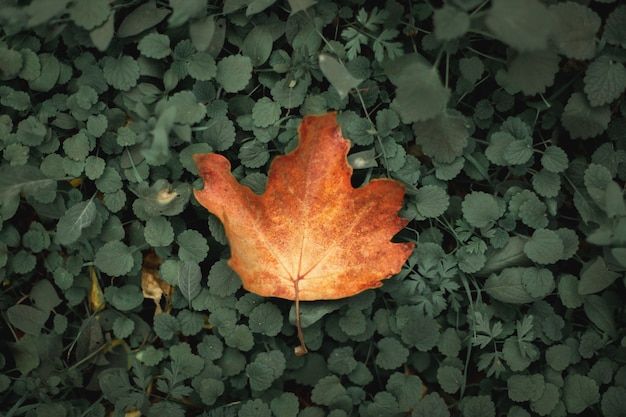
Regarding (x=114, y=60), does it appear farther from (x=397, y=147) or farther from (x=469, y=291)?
(x=469, y=291)

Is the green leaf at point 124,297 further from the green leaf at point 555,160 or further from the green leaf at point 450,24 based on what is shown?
the green leaf at point 555,160

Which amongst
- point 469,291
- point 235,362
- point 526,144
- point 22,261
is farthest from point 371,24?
point 22,261

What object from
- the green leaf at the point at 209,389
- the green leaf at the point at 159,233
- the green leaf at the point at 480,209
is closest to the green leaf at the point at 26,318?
the green leaf at the point at 159,233

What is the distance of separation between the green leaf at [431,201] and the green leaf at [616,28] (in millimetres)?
676

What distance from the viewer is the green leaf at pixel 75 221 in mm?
1811

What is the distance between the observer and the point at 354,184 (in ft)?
6.26

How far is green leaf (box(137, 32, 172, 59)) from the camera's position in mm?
1760

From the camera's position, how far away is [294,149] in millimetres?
1720

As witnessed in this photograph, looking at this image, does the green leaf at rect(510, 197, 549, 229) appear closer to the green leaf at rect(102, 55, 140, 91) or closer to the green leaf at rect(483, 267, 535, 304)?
the green leaf at rect(483, 267, 535, 304)

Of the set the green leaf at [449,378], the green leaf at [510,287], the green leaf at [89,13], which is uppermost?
the green leaf at [89,13]

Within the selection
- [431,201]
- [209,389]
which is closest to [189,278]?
[209,389]

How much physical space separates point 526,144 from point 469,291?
1.67 feet

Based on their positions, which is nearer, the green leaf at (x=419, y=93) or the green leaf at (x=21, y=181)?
the green leaf at (x=419, y=93)

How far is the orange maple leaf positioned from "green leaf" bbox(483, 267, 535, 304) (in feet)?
1.11
